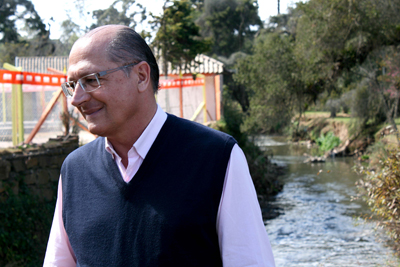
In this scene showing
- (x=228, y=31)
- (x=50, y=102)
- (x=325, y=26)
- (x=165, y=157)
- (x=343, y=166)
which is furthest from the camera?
(x=228, y=31)

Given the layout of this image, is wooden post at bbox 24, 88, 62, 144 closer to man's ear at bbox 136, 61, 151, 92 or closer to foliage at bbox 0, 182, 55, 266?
foliage at bbox 0, 182, 55, 266

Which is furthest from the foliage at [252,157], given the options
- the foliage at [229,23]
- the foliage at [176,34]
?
the foliage at [229,23]

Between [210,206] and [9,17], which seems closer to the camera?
[210,206]

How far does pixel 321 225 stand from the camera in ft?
37.1

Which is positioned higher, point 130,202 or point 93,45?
point 93,45

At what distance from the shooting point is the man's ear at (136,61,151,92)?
153 centimetres

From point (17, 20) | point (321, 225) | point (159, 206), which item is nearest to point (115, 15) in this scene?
point (17, 20)

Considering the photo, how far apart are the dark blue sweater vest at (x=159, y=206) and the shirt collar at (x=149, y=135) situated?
2 centimetres

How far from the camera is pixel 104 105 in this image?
4.87 ft

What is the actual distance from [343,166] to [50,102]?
16206 mm

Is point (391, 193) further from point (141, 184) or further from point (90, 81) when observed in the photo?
point (90, 81)

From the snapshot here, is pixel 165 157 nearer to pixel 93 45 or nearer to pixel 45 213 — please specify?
pixel 93 45

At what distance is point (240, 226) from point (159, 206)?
277 mm

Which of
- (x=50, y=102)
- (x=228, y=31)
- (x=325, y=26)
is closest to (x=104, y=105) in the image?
(x=50, y=102)
